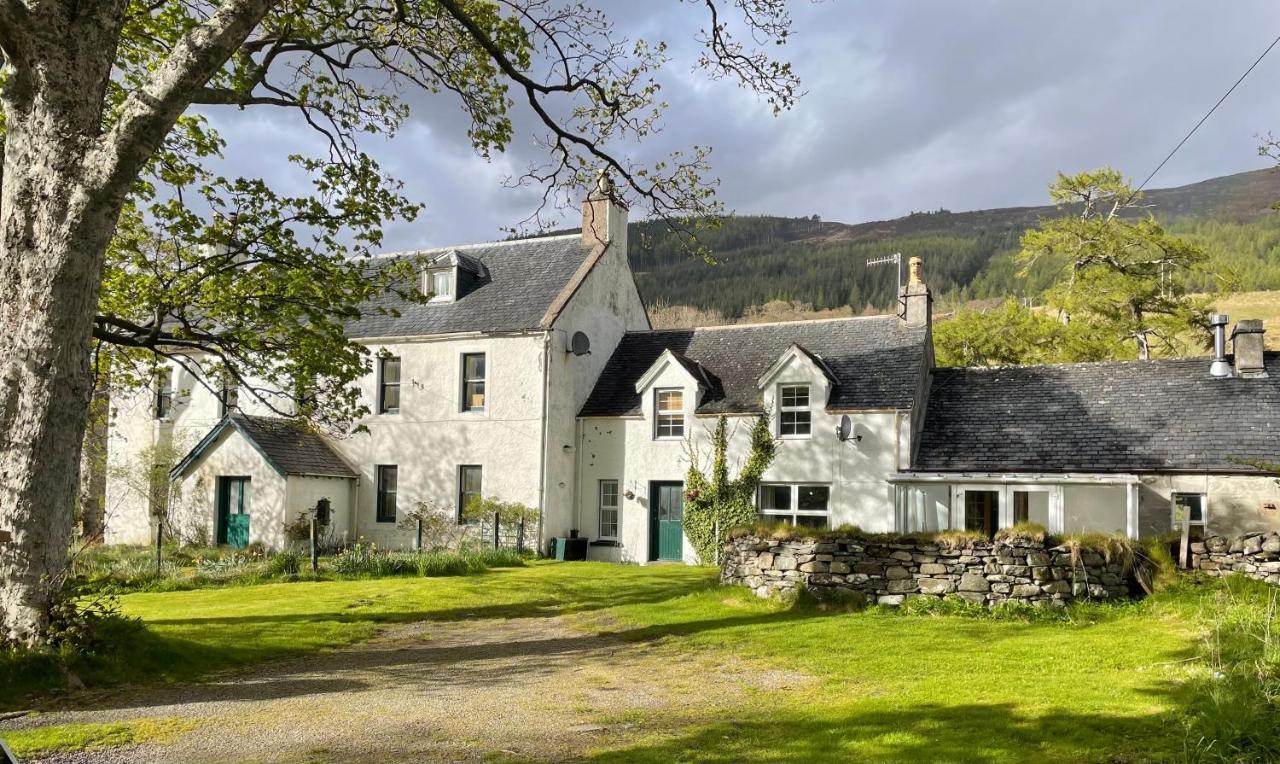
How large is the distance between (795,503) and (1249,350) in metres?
11.3

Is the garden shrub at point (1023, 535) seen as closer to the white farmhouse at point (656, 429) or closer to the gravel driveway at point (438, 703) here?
the gravel driveway at point (438, 703)

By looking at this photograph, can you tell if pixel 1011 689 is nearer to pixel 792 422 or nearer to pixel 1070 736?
pixel 1070 736

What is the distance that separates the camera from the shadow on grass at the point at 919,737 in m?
7.29

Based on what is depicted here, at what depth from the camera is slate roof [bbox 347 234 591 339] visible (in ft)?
92.4

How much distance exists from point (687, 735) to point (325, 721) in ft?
11.0

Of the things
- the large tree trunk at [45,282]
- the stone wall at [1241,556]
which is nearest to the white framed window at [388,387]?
the large tree trunk at [45,282]

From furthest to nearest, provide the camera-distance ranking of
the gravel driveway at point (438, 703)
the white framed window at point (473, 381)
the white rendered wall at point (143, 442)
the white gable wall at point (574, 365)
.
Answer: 1. the white rendered wall at point (143, 442)
2. the white framed window at point (473, 381)
3. the white gable wall at point (574, 365)
4. the gravel driveway at point (438, 703)

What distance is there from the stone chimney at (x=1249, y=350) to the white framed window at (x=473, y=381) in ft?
65.0

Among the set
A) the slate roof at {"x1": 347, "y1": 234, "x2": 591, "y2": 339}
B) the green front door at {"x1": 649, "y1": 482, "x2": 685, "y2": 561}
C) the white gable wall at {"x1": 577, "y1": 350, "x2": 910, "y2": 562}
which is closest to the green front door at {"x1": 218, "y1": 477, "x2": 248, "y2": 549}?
the slate roof at {"x1": 347, "y1": 234, "x2": 591, "y2": 339}

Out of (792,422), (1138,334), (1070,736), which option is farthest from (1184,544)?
(1138,334)

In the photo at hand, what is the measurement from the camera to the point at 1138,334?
116 ft

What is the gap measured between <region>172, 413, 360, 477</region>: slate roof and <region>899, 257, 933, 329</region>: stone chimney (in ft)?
56.7

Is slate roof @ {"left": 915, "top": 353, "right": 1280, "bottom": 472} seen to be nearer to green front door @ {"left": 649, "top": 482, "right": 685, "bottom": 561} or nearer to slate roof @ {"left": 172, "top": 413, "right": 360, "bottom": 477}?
green front door @ {"left": 649, "top": 482, "right": 685, "bottom": 561}

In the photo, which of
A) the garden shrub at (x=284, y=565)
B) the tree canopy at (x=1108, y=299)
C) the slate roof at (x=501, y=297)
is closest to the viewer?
the garden shrub at (x=284, y=565)
